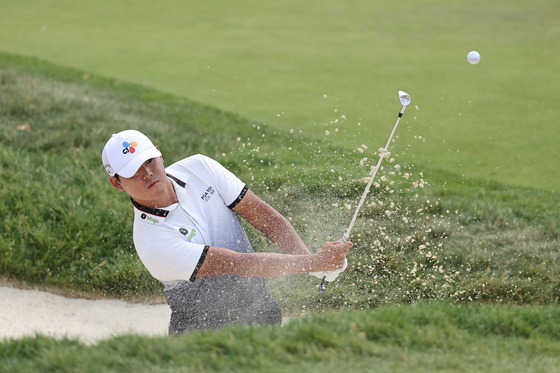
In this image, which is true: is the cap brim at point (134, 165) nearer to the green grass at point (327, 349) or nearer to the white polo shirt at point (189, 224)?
the white polo shirt at point (189, 224)

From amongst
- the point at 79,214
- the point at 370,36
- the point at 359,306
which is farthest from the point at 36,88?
the point at 359,306

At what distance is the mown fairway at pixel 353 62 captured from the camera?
6.54 meters

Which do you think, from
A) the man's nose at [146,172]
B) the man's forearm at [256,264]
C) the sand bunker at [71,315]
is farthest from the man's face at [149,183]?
the sand bunker at [71,315]

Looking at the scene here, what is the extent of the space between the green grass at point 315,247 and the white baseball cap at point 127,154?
0.83m

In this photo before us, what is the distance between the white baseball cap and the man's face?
0.13ft

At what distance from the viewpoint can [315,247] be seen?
5.14 m

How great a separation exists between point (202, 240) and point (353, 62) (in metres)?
5.89

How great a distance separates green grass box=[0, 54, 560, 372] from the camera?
291cm

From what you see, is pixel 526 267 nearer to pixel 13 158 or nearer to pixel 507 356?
pixel 507 356

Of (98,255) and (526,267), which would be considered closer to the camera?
(526,267)

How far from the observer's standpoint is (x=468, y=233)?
17.5ft

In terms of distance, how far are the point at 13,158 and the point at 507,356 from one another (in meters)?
5.08

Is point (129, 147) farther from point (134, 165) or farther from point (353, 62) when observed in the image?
point (353, 62)

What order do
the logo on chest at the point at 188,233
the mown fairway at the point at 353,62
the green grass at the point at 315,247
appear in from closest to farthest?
the green grass at the point at 315,247 < the logo on chest at the point at 188,233 < the mown fairway at the point at 353,62
